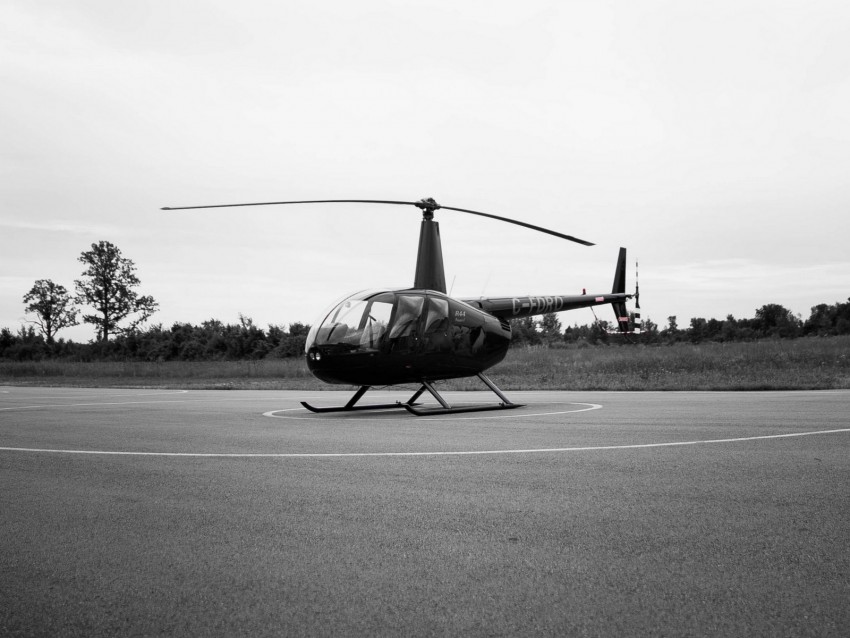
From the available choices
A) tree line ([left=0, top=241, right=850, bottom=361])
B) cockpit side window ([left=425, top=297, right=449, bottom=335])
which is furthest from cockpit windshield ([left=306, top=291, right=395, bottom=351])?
tree line ([left=0, top=241, right=850, bottom=361])

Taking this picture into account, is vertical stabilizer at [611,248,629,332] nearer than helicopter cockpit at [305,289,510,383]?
No

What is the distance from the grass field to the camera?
70.4 feet

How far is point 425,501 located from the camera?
15.0 ft

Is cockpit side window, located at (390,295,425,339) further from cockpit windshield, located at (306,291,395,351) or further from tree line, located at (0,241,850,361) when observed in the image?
tree line, located at (0,241,850,361)

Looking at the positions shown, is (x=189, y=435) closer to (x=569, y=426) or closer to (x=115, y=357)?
(x=569, y=426)

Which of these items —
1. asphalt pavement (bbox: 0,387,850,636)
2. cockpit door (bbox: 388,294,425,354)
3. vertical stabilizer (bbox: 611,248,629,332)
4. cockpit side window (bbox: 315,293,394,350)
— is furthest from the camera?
vertical stabilizer (bbox: 611,248,629,332)

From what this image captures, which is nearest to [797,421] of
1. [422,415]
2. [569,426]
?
[569,426]

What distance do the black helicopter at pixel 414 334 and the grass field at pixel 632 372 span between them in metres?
8.71

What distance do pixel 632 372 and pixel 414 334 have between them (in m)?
18.5

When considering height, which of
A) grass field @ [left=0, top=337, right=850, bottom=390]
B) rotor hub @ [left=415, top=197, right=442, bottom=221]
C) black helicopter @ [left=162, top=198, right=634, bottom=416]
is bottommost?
grass field @ [left=0, top=337, right=850, bottom=390]

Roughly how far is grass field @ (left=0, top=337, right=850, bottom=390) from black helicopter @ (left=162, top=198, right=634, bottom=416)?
8.71 m

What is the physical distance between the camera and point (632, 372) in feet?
92.2

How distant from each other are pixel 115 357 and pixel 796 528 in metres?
72.5

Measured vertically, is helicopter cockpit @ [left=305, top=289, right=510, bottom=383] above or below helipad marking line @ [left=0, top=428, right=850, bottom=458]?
above
